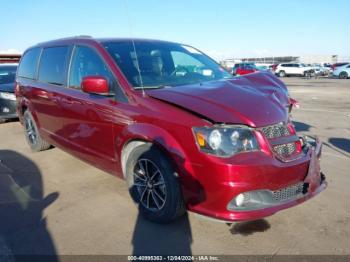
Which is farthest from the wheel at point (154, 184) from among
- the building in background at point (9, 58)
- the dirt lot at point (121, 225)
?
the building in background at point (9, 58)

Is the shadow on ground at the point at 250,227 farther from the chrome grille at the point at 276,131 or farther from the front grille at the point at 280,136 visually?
the chrome grille at the point at 276,131

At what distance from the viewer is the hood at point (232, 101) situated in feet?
10.5

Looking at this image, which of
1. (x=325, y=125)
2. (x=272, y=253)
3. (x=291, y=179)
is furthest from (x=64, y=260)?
(x=325, y=125)

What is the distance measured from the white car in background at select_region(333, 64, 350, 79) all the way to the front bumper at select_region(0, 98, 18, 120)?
33894 mm

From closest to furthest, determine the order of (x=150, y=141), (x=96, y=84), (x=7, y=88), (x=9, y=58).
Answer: (x=150, y=141)
(x=96, y=84)
(x=7, y=88)
(x=9, y=58)

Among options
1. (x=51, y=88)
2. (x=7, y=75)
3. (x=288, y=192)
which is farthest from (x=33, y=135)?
(x=7, y=75)

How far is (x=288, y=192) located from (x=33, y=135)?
4932 mm

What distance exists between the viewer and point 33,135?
21.8 ft

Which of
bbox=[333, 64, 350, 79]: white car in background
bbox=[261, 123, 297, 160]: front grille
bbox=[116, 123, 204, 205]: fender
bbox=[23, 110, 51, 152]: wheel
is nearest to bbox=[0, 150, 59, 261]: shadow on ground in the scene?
bbox=[23, 110, 51, 152]: wheel

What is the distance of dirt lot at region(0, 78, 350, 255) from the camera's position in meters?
3.24

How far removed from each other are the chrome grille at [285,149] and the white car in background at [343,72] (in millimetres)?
36538

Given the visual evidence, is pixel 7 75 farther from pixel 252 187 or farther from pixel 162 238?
pixel 252 187

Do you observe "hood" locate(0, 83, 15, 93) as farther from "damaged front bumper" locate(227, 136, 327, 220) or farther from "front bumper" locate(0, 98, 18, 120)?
"damaged front bumper" locate(227, 136, 327, 220)

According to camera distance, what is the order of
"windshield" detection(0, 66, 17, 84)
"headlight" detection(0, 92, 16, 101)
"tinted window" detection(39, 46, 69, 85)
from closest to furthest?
"tinted window" detection(39, 46, 69, 85) < "headlight" detection(0, 92, 16, 101) < "windshield" detection(0, 66, 17, 84)
